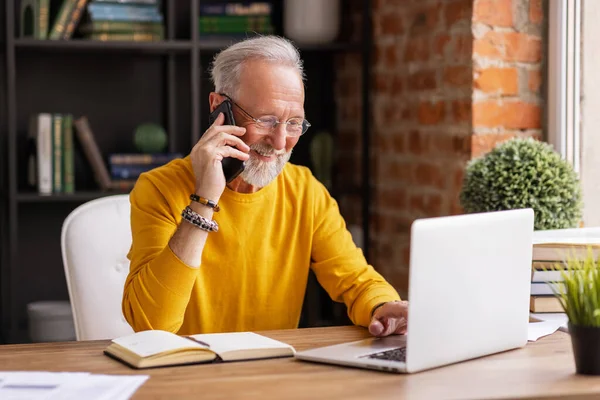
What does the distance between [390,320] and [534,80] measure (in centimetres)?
138

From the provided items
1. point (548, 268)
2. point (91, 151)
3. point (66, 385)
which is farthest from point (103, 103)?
point (66, 385)

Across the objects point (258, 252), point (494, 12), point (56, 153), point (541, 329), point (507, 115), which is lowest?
point (541, 329)

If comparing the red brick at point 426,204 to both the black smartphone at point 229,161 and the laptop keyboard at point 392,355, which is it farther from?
the laptop keyboard at point 392,355

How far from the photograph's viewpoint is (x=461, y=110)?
2889mm

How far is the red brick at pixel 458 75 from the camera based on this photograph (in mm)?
2844

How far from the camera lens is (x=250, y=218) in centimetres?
215

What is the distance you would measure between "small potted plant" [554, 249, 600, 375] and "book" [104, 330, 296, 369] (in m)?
0.46

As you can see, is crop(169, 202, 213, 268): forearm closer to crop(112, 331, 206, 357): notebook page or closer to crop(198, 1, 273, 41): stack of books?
crop(112, 331, 206, 357): notebook page

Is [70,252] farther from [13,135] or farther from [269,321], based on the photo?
[13,135]

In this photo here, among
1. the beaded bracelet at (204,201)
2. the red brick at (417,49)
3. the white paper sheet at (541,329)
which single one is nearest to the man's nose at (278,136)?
the beaded bracelet at (204,201)

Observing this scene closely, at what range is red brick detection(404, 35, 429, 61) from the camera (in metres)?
3.10

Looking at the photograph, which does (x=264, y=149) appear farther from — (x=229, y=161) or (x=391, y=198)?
(x=391, y=198)

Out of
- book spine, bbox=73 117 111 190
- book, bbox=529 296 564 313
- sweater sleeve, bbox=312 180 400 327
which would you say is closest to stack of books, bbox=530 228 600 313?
book, bbox=529 296 564 313

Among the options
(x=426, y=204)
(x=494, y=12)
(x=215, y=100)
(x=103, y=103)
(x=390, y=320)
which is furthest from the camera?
(x=103, y=103)
